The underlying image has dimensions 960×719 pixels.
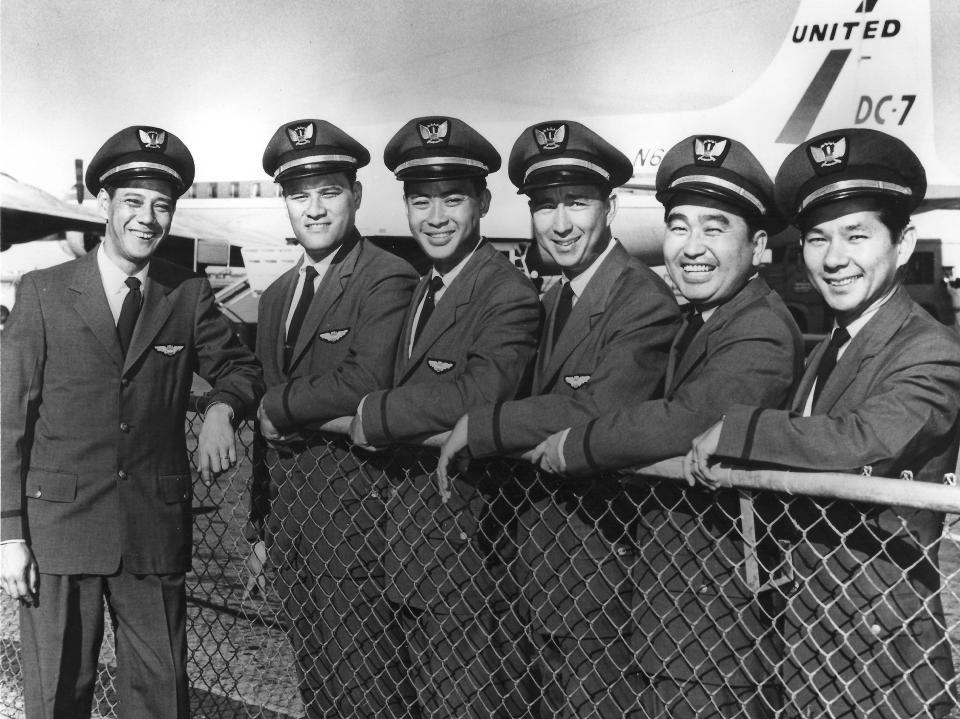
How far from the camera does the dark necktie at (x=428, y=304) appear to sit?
2930mm

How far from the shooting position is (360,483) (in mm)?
2797

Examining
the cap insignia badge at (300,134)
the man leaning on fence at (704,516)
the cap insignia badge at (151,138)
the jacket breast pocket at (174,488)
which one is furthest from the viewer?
the cap insignia badge at (300,134)

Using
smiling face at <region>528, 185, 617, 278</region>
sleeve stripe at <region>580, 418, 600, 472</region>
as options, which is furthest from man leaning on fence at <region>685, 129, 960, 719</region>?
smiling face at <region>528, 185, 617, 278</region>

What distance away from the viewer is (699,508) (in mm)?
2242

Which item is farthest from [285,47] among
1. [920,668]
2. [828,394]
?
[920,668]

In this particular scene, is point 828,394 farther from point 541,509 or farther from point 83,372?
point 83,372

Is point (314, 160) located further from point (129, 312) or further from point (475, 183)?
point (129, 312)

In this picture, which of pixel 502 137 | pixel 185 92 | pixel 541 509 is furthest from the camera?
pixel 502 137

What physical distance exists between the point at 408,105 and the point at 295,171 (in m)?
6.00

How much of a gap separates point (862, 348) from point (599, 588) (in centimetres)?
95

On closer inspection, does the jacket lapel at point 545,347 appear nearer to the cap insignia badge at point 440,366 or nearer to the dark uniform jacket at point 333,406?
the cap insignia badge at point 440,366

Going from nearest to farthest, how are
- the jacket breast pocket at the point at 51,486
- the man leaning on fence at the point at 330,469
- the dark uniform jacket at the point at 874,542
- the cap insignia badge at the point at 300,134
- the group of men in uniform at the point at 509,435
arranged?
the dark uniform jacket at the point at 874,542, the group of men in uniform at the point at 509,435, the man leaning on fence at the point at 330,469, the jacket breast pocket at the point at 51,486, the cap insignia badge at the point at 300,134

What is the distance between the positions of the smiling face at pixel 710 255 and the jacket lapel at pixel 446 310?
0.66 meters

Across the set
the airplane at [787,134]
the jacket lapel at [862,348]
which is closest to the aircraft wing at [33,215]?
the airplane at [787,134]
